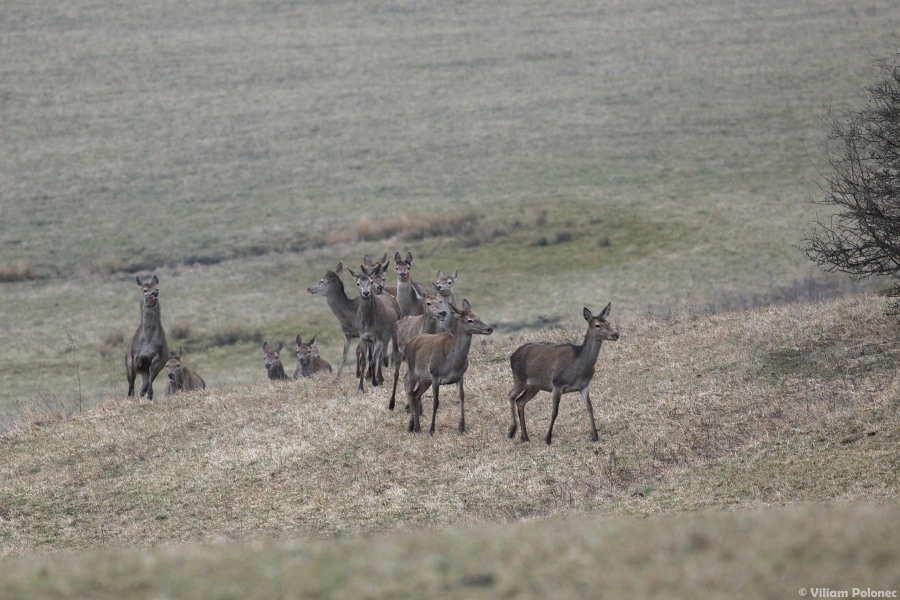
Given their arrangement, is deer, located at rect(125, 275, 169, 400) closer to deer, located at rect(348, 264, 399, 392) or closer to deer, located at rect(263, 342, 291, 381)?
deer, located at rect(263, 342, 291, 381)

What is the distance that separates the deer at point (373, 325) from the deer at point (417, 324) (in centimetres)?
51

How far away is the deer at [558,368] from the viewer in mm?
16844

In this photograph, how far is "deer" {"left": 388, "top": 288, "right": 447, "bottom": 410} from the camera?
1947cm

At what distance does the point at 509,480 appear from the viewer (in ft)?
51.4

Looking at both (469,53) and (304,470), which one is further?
(469,53)

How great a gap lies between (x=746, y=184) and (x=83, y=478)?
34.4m

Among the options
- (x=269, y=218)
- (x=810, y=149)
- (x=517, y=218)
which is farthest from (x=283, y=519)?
(x=810, y=149)

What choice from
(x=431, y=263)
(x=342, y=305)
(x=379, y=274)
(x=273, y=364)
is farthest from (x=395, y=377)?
(x=431, y=263)

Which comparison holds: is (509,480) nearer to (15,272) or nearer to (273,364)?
(273,364)

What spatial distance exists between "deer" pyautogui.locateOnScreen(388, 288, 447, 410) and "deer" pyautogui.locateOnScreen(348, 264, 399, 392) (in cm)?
51

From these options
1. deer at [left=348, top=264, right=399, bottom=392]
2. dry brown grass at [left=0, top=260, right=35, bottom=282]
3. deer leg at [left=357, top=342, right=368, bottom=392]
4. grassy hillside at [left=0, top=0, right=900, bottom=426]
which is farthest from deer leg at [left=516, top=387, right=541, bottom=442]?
dry brown grass at [left=0, top=260, right=35, bottom=282]

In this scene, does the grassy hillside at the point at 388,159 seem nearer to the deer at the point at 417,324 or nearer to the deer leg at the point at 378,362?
the deer leg at the point at 378,362

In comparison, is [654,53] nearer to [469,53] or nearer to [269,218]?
[469,53]

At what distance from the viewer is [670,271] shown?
38.4 meters
